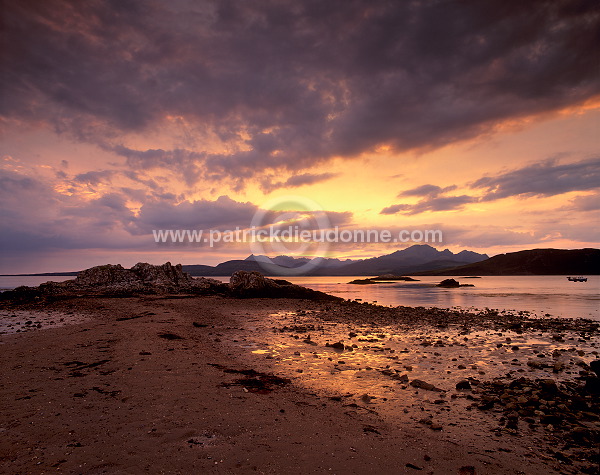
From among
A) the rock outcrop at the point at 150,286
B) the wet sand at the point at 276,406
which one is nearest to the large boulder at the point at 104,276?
the rock outcrop at the point at 150,286

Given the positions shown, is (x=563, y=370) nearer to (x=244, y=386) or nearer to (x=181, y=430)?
(x=244, y=386)

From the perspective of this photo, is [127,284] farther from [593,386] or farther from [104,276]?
[593,386]

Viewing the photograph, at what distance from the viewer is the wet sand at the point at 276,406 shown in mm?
5430

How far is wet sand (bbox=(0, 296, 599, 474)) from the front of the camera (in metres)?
5.43

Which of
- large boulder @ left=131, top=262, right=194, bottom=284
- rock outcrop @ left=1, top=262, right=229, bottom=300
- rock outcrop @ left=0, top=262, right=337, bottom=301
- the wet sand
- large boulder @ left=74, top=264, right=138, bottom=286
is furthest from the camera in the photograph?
large boulder @ left=131, top=262, right=194, bottom=284

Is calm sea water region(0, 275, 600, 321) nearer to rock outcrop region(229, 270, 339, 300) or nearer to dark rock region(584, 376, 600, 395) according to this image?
rock outcrop region(229, 270, 339, 300)

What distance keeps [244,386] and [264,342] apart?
682 centimetres

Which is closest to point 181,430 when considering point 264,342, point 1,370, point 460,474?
point 460,474

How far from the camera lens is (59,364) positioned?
404 inches

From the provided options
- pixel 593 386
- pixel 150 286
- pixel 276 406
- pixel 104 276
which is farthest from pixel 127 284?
pixel 593 386

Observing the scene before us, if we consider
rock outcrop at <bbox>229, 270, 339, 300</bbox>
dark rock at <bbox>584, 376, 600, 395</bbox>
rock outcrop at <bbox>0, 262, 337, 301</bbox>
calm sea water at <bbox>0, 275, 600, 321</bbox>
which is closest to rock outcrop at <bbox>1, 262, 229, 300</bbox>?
rock outcrop at <bbox>0, 262, 337, 301</bbox>

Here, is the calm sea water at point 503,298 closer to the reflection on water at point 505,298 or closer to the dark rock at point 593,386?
the reflection on water at point 505,298

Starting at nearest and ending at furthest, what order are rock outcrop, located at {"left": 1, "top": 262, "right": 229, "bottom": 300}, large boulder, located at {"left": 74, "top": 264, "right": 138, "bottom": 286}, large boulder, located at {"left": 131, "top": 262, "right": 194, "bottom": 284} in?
1. rock outcrop, located at {"left": 1, "top": 262, "right": 229, "bottom": 300}
2. large boulder, located at {"left": 74, "top": 264, "right": 138, "bottom": 286}
3. large boulder, located at {"left": 131, "top": 262, "right": 194, "bottom": 284}

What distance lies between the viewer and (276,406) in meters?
7.76
